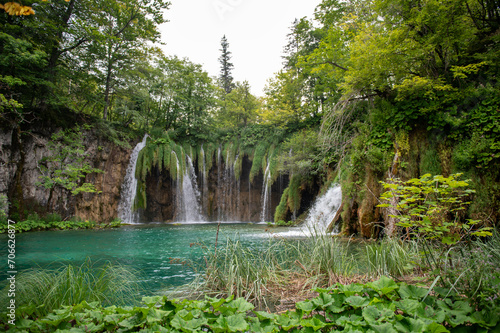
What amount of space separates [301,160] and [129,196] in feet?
40.1

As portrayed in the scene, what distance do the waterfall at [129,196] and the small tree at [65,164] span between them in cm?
292

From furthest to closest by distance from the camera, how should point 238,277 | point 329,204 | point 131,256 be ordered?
1. point 329,204
2. point 131,256
3. point 238,277

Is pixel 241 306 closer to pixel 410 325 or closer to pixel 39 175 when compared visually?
pixel 410 325

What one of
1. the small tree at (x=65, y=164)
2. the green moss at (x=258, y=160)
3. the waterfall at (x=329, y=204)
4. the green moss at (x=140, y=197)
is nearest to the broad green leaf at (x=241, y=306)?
the waterfall at (x=329, y=204)

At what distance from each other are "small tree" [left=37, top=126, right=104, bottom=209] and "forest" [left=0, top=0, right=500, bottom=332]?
114 mm

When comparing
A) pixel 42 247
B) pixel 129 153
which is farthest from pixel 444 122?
pixel 129 153

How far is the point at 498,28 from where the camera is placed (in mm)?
5523

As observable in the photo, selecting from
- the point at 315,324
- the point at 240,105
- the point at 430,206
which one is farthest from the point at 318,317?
the point at 240,105

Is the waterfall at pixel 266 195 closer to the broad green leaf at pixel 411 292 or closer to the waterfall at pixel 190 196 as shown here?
the waterfall at pixel 190 196

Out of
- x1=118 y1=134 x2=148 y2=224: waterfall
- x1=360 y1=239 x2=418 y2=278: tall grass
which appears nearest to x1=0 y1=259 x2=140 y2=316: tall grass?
x1=360 y1=239 x2=418 y2=278: tall grass

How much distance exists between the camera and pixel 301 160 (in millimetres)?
13570

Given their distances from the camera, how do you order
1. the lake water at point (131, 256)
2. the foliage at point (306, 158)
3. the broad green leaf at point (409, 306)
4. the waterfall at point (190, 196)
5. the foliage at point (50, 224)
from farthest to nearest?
the waterfall at point (190, 196) < the foliage at point (306, 158) < the foliage at point (50, 224) < the lake water at point (131, 256) < the broad green leaf at point (409, 306)

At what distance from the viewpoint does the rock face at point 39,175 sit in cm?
1211

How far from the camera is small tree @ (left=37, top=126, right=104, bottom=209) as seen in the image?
1371cm
